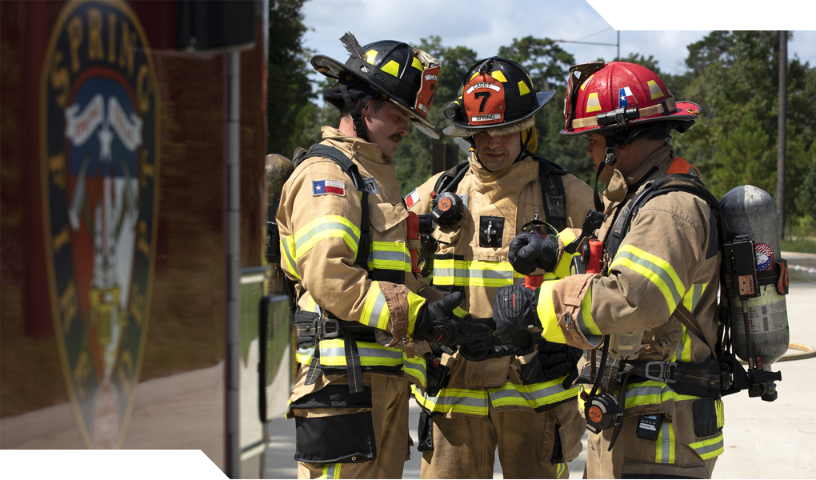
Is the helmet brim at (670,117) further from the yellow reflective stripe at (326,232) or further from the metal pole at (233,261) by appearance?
the metal pole at (233,261)

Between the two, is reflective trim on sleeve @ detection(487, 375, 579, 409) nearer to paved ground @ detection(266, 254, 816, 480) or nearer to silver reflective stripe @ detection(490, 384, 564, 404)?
Answer: silver reflective stripe @ detection(490, 384, 564, 404)

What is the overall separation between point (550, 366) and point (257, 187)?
2.20 meters

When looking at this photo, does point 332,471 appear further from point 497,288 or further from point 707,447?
point 707,447

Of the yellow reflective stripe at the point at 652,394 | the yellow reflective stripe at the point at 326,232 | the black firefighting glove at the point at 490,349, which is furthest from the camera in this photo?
the black firefighting glove at the point at 490,349

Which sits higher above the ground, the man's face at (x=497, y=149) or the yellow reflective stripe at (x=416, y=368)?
the man's face at (x=497, y=149)

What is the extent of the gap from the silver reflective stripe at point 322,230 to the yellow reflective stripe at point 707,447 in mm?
1480

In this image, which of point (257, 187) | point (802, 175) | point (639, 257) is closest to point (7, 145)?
point (257, 187)

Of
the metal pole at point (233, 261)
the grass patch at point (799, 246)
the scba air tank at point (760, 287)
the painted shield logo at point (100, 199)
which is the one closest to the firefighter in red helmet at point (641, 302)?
the scba air tank at point (760, 287)

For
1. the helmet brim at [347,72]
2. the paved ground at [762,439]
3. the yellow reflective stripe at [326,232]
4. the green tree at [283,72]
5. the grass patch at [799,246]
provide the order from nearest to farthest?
1. the yellow reflective stripe at [326,232]
2. the helmet brim at [347,72]
3. the paved ground at [762,439]
4. the green tree at [283,72]
5. the grass patch at [799,246]

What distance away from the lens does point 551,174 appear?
3713mm

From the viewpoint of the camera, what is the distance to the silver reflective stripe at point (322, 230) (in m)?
A: 2.80

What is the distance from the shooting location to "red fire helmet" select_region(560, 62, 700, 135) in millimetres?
2842

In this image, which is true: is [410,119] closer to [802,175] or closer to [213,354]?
[213,354]

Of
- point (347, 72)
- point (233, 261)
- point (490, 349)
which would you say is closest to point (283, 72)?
point (347, 72)
